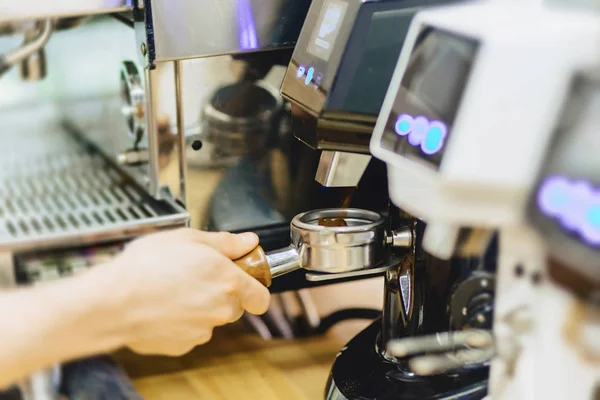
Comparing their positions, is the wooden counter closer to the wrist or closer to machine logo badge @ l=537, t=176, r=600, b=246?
the wrist

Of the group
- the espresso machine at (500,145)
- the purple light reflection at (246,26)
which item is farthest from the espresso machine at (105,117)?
the espresso machine at (500,145)

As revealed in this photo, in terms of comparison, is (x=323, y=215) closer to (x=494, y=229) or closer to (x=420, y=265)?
(x=420, y=265)

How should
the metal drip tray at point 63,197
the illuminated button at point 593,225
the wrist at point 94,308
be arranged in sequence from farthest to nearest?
the metal drip tray at point 63,197 < the wrist at point 94,308 < the illuminated button at point 593,225

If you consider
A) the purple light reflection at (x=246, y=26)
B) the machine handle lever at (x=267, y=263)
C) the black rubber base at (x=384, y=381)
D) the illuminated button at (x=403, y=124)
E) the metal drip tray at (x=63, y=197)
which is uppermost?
the purple light reflection at (x=246, y=26)

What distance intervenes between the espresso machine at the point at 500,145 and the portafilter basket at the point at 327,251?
14 centimetres

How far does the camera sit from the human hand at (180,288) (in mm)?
479

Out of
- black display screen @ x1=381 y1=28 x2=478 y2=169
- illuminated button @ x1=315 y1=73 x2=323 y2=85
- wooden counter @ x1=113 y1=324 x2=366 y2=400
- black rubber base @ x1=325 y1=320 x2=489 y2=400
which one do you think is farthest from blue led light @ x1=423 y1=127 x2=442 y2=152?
wooden counter @ x1=113 y1=324 x2=366 y2=400

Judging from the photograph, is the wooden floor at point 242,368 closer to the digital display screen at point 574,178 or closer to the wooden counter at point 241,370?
the wooden counter at point 241,370

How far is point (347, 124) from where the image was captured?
0.53 metres

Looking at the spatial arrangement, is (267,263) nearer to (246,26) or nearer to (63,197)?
(246,26)

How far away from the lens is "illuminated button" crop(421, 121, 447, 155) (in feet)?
1.28

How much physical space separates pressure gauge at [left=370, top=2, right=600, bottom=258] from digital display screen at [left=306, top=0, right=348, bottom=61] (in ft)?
0.42

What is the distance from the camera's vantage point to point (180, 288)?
1.65ft

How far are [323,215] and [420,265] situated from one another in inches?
3.6
